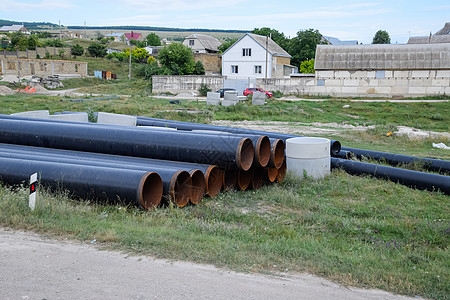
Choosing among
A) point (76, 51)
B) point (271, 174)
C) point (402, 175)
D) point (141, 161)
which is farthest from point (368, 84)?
point (76, 51)

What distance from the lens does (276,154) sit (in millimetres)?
10219

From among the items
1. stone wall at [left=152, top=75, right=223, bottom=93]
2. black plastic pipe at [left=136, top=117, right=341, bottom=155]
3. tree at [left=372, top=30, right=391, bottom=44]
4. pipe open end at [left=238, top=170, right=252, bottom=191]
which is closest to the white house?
→ stone wall at [left=152, top=75, right=223, bottom=93]

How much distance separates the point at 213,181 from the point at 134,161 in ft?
5.80

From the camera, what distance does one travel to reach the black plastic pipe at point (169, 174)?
8.20 m

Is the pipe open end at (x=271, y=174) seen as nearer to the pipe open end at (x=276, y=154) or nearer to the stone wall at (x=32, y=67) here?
the pipe open end at (x=276, y=154)

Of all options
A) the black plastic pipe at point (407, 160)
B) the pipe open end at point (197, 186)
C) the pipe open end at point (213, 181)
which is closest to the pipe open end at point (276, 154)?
the pipe open end at point (213, 181)

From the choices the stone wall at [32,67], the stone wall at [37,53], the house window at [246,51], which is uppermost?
the stone wall at [37,53]

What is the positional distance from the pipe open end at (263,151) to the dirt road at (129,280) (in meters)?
4.37

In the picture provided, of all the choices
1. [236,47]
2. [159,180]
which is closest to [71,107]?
[159,180]

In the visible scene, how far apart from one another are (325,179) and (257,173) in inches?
76.3

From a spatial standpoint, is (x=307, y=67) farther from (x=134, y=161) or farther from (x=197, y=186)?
(x=197, y=186)

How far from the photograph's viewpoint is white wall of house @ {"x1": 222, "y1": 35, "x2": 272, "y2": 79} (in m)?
57.3

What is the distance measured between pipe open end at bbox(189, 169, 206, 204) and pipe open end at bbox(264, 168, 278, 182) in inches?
82.8

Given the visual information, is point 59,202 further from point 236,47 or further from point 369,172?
point 236,47
